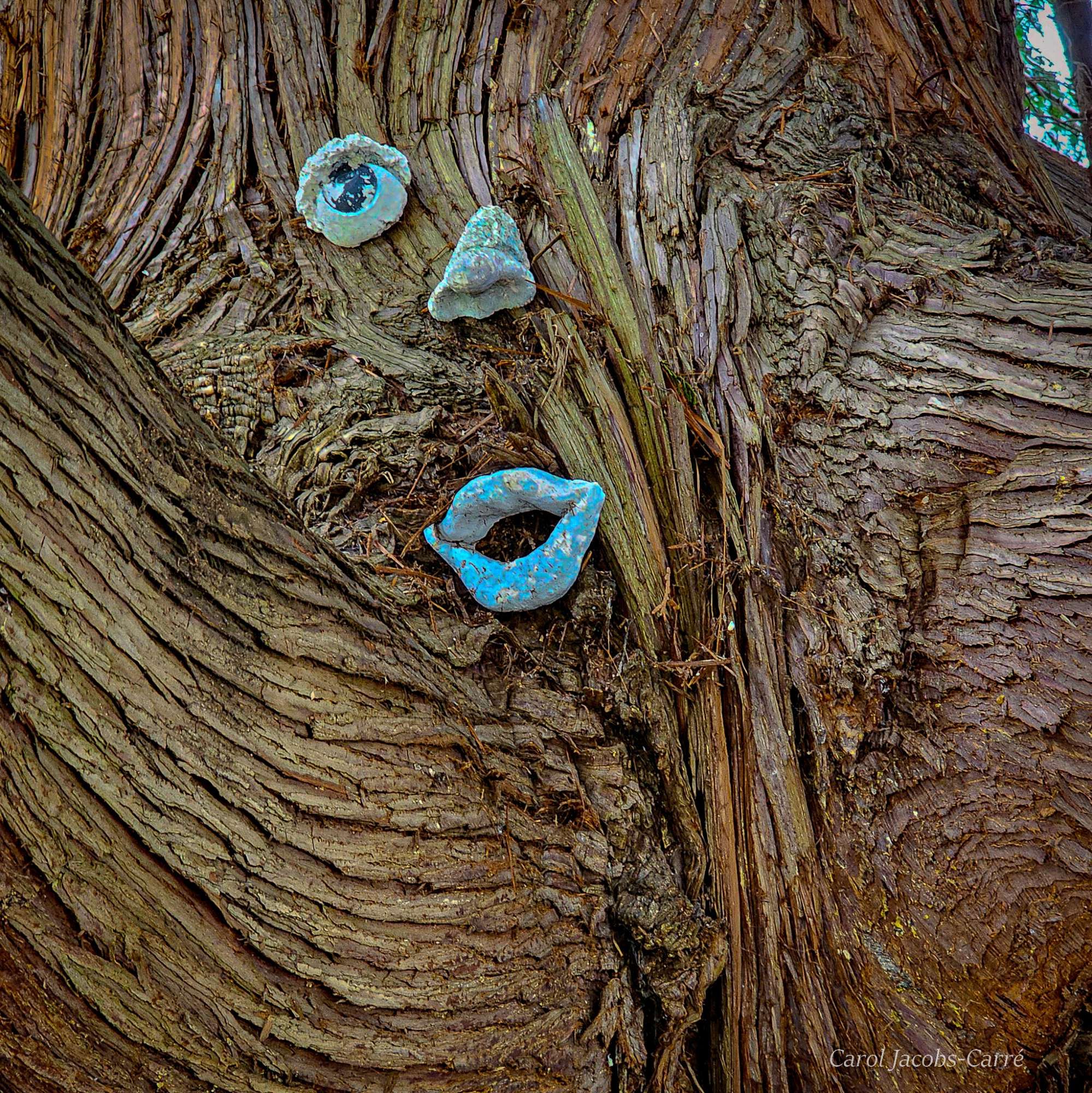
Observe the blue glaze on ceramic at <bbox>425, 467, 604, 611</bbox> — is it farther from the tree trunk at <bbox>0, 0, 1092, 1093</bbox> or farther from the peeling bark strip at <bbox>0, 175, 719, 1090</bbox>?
the peeling bark strip at <bbox>0, 175, 719, 1090</bbox>

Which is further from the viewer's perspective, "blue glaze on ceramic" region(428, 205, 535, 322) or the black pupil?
the black pupil

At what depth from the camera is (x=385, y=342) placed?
230 cm

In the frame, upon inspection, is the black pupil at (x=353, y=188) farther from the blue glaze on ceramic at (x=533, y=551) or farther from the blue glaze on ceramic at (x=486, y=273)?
the blue glaze on ceramic at (x=533, y=551)

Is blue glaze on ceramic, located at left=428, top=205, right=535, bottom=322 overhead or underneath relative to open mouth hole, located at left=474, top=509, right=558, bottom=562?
overhead

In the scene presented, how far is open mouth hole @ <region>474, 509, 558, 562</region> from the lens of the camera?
200 centimetres

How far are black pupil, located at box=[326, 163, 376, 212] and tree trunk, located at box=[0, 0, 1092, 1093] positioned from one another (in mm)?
130

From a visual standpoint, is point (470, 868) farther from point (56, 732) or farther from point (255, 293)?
point (255, 293)

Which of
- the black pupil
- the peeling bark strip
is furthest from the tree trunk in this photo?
the black pupil

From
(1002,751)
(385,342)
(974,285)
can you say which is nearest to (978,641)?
(1002,751)

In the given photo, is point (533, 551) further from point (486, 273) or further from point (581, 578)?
point (486, 273)

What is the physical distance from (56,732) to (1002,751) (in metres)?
1.96

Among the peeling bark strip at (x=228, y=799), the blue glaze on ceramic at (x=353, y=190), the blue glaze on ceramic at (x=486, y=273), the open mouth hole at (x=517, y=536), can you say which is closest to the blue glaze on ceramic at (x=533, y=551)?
the open mouth hole at (x=517, y=536)

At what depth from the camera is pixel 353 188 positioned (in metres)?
2.45

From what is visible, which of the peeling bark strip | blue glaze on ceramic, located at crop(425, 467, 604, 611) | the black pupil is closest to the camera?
the peeling bark strip
